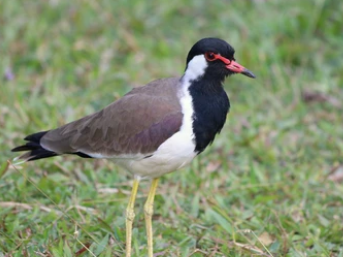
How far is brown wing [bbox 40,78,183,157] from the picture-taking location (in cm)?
447

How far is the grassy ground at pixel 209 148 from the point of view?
489cm

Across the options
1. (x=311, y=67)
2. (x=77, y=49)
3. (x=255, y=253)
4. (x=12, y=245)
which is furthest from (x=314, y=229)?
(x=77, y=49)

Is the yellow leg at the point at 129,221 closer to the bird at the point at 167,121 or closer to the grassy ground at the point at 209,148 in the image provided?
the bird at the point at 167,121

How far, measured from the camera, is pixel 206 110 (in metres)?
4.46

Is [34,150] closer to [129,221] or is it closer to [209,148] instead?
[129,221]

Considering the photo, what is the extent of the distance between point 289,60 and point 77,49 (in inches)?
81.2

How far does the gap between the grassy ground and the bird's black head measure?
1.00 m

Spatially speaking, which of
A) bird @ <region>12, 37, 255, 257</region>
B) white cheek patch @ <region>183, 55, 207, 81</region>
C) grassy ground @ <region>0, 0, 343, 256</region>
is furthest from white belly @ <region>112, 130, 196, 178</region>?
grassy ground @ <region>0, 0, 343, 256</region>

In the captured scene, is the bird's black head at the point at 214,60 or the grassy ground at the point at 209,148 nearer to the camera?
the bird's black head at the point at 214,60

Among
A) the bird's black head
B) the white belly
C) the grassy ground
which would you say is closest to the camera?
the white belly

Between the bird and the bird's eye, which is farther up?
the bird's eye

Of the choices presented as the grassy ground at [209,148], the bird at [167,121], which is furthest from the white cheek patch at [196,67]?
the grassy ground at [209,148]

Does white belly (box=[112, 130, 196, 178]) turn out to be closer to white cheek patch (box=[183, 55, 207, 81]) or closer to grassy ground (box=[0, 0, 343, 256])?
white cheek patch (box=[183, 55, 207, 81])

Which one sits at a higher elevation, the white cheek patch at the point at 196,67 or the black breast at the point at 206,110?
the white cheek patch at the point at 196,67
